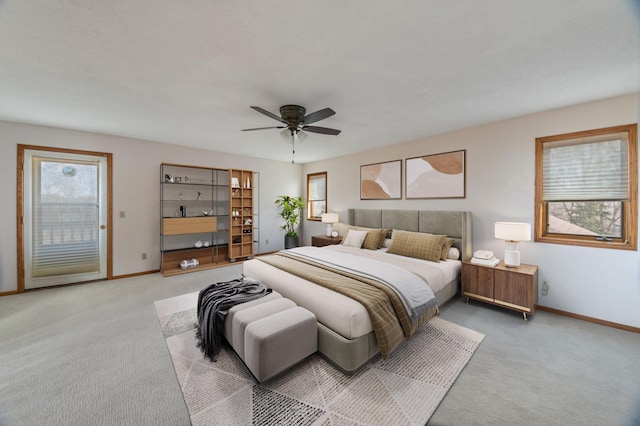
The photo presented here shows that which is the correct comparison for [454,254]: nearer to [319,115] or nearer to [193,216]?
[319,115]

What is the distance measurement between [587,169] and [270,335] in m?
4.12

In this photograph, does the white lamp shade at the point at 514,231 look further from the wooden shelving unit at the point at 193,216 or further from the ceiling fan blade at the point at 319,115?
the wooden shelving unit at the point at 193,216

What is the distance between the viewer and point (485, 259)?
332 centimetres

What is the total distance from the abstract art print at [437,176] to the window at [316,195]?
2.54 meters

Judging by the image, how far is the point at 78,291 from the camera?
3809 millimetres

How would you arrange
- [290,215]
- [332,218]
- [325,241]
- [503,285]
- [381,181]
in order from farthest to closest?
[290,215], [332,218], [325,241], [381,181], [503,285]

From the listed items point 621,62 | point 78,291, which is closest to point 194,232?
point 78,291

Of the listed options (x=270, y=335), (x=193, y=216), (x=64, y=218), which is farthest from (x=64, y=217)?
(x=270, y=335)

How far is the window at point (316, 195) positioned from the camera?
6.59 metres

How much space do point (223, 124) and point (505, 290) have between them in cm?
457

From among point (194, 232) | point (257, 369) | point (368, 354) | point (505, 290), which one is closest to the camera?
point (257, 369)

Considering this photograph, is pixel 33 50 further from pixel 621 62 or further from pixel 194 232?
pixel 621 62

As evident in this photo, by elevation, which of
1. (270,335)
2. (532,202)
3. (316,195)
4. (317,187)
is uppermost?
(317,187)

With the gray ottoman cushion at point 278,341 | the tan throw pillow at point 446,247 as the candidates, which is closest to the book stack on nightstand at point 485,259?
the tan throw pillow at point 446,247
